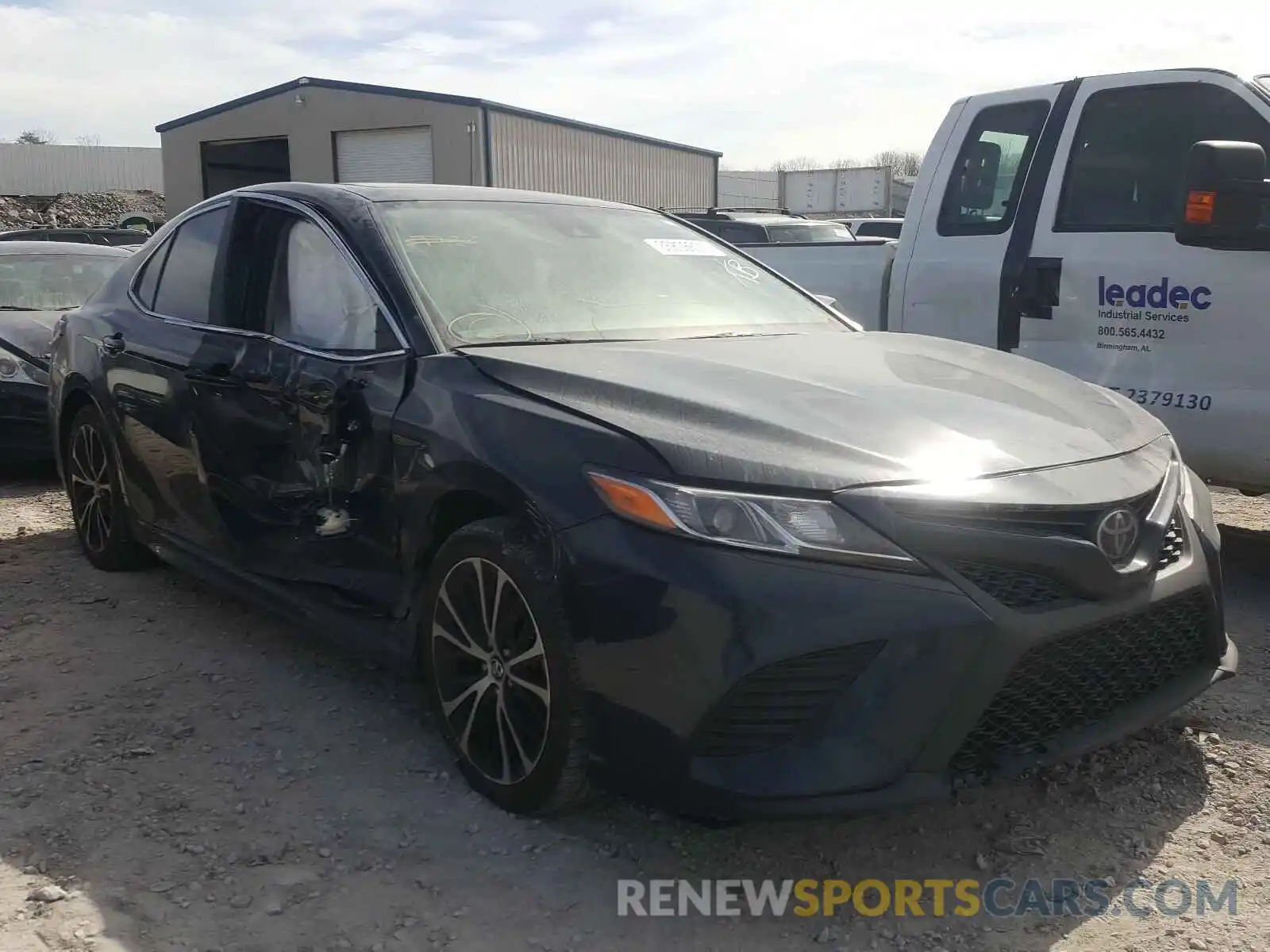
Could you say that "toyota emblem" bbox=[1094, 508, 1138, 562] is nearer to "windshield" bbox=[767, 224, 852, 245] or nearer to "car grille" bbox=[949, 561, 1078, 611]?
"car grille" bbox=[949, 561, 1078, 611]

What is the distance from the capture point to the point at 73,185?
46.8 metres

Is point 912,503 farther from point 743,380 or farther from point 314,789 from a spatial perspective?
point 314,789

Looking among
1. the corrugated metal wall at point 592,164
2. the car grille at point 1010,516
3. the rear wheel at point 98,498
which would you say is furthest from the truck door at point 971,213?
the corrugated metal wall at point 592,164

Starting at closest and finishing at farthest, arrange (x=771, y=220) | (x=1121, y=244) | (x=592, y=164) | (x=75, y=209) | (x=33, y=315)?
(x=1121, y=244)
(x=33, y=315)
(x=771, y=220)
(x=592, y=164)
(x=75, y=209)

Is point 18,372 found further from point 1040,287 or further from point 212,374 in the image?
point 1040,287

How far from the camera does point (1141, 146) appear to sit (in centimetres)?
478

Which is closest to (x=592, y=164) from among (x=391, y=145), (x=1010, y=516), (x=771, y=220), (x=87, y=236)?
(x=391, y=145)

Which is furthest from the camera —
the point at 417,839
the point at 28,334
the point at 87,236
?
the point at 87,236

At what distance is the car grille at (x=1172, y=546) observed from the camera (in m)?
2.72

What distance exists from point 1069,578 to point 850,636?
0.51 m

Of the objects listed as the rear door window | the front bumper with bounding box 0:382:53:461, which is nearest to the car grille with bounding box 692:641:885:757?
the rear door window

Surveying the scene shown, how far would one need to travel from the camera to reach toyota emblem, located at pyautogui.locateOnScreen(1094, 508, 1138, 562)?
2521 mm

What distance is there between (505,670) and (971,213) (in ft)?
11.7

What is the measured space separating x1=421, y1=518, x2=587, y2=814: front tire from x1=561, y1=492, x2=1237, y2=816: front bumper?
0.47ft
